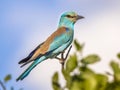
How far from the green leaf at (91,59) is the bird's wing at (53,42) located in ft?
28.5

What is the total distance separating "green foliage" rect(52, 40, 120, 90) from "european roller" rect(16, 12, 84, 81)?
267 inches

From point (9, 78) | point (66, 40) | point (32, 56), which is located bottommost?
point (66, 40)

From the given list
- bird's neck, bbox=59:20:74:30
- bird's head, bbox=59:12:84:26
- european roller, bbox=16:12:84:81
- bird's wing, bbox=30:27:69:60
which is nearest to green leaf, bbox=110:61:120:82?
european roller, bbox=16:12:84:81

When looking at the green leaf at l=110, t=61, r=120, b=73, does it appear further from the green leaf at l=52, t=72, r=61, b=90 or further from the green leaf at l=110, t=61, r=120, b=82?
the green leaf at l=52, t=72, r=61, b=90

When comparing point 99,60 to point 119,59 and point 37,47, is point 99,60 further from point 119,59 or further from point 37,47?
point 37,47

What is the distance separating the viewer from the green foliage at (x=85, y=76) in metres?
3.29

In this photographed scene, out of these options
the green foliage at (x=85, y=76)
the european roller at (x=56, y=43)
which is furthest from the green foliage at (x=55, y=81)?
the european roller at (x=56, y=43)

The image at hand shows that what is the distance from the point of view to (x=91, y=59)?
3.50 meters

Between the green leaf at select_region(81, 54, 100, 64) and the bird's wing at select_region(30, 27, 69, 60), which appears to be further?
the bird's wing at select_region(30, 27, 69, 60)

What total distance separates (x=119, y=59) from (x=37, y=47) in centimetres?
1006

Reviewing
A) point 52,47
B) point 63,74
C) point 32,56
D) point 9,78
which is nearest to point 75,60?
point 63,74

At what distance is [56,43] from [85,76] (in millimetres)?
11948

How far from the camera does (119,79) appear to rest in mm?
3418

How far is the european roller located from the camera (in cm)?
1280
